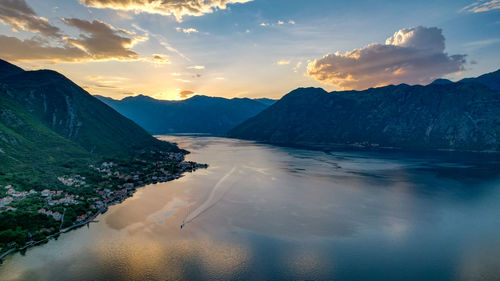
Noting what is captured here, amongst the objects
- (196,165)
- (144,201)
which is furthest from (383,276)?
(196,165)

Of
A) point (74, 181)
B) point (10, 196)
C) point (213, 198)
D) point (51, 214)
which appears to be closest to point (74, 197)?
point (51, 214)

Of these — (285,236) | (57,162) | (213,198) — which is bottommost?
(285,236)

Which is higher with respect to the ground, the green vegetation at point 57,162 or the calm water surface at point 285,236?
the green vegetation at point 57,162

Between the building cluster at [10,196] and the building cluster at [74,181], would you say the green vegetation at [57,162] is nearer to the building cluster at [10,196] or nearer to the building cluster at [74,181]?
the building cluster at [10,196]

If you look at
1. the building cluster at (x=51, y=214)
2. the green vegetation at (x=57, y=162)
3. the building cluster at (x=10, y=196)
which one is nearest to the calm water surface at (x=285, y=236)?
the green vegetation at (x=57, y=162)

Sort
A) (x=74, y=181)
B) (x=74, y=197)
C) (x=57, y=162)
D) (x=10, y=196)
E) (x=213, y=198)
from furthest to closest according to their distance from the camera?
1. (x=57, y=162)
2. (x=213, y=198)
3. (x=74, y=181)
4. (x=74, y=197)
5. (x=10, y=196)

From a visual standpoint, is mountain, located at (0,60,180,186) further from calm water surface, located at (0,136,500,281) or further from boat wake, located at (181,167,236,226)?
boat wake, located at (181,167,236,226)

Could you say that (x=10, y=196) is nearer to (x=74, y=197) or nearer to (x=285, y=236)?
(x=74, y=197)
